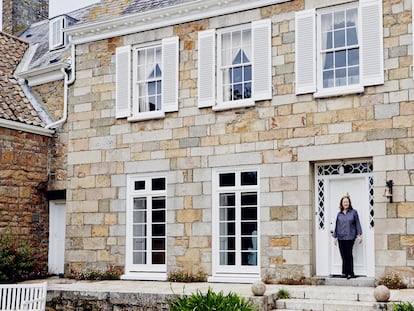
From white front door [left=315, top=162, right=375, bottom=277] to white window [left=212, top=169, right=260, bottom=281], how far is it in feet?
4.15

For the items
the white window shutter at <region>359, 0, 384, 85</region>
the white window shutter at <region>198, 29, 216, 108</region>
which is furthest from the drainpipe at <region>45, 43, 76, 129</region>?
the white window shutter at <region>359, 0, 384, 85</region>

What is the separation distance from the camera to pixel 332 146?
13.9 m

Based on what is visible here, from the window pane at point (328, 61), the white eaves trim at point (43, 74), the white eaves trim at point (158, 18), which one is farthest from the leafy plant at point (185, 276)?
the white eaves trim at point (43, 74)

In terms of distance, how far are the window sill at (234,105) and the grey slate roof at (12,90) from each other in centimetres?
505

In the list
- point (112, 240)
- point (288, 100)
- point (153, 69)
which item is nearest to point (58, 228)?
point (112, 240)

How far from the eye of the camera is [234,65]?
15.3 metres

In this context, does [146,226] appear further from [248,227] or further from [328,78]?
[328,78]

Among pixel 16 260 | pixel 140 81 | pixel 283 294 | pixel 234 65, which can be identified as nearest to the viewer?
pixel 283 294

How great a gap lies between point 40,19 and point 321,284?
14.5 metres

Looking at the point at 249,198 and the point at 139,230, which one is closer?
the point at 249,198

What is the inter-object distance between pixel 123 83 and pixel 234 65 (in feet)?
9.11

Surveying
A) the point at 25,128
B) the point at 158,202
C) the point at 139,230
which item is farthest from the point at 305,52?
the point at 25,128

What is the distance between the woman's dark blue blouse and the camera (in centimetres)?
1366

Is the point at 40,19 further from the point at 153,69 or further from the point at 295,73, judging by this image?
the point at 295,73
